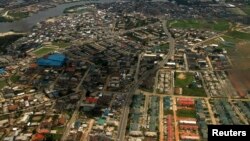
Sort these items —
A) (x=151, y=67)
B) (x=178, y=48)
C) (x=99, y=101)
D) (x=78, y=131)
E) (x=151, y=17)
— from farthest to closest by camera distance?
1. (x=151, y=17)
2. (x=178, y=48)
3. (x=151, y=67)
4. (x=99, y=101)
5. (x=78, y=131)

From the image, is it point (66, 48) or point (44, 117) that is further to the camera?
point (66, 48)

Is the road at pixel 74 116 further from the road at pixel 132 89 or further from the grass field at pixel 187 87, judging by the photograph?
the grass field at pixel 187 87

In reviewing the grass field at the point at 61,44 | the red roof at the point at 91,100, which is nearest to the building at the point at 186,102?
the red roof at the point at 91,100

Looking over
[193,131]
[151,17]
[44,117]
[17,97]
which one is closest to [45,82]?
[17,97]

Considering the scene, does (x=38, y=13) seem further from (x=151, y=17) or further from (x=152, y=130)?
(x=152, y=130)

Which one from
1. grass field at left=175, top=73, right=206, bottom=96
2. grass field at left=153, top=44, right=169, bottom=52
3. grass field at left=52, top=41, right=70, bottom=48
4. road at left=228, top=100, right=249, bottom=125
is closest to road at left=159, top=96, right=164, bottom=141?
grass field at left=175, top=73, right=206, bottom=96

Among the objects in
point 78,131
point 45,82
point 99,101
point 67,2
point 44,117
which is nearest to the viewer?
point 78,131
